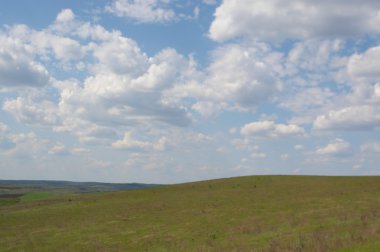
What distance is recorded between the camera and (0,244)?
121 ft

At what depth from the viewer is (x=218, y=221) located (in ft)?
124

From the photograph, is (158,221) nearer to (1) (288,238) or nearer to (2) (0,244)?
(2) (0,244)

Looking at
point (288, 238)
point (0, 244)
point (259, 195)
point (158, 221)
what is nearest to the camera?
point (288, 238)

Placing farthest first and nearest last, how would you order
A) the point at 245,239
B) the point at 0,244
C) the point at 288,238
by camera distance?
the point at 0,244, the point at 245,239, the point at 288,238

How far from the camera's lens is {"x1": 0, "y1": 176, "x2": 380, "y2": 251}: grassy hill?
2670 cm

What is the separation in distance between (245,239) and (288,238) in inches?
135

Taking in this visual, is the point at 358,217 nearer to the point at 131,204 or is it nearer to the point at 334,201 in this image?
the point at 334,201

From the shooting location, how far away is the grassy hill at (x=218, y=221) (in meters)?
26.7

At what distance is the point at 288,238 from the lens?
2634 centimetres

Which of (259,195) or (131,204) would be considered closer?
(259,195)

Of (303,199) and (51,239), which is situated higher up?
(303,199)

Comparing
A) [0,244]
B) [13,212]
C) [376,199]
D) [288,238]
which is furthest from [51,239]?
[376,199]

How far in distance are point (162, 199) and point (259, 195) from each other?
48.1 feet

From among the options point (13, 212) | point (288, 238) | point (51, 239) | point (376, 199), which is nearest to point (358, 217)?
point (288, 238)
